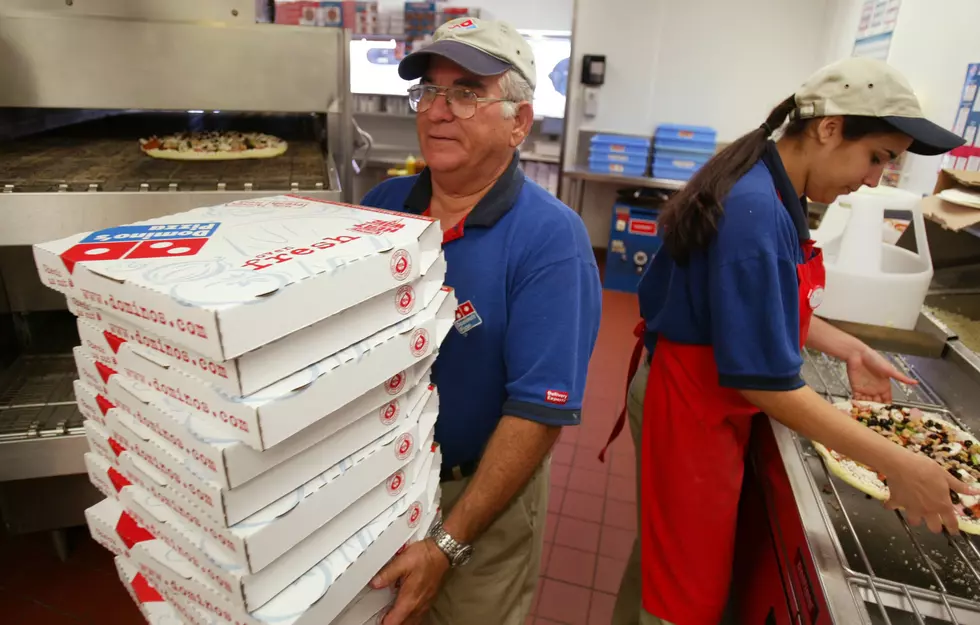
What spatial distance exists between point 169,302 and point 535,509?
0.88m

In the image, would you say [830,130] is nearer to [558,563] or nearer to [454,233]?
[454,233]

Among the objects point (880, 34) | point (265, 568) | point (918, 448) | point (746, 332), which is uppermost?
point (880, 34)

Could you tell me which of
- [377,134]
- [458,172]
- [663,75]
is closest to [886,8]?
[663,75]

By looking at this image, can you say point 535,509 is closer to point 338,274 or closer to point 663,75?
point 338,274

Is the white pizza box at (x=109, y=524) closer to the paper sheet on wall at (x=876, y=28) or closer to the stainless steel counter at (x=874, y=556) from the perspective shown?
the stainless steel counter at (x=874, y=556)

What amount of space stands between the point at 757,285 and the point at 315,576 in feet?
3.13

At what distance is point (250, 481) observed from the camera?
0.63m

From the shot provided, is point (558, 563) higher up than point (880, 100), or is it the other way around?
point (880, 100)

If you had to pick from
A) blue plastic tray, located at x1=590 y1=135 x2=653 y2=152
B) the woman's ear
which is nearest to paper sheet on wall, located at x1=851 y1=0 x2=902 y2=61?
blue plastic tray, located at x1=590 y1=135 x2=653 y2=152

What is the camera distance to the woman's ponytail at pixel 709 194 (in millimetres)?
1257

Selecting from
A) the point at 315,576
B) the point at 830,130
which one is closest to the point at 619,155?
the point at 830,130

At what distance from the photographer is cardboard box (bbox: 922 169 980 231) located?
171cm

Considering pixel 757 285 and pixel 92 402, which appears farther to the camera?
pixel 757 285

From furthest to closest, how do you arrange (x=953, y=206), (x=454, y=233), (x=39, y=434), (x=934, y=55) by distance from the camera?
1. (x=934, y=55)
2. (x=953, y=206)
3. (x=39, y=434)
4. (x=454, y=233)
